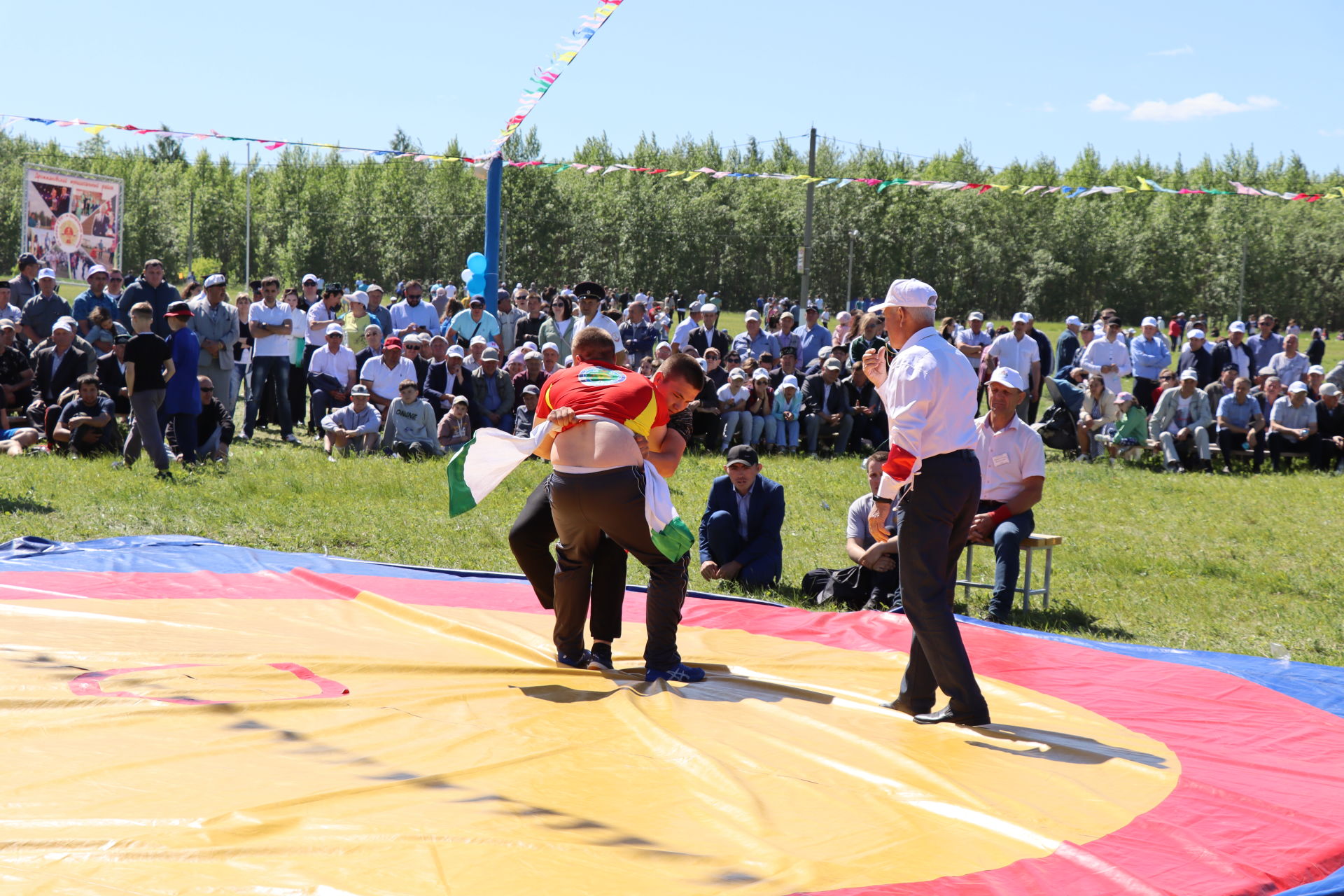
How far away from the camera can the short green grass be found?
7551mm

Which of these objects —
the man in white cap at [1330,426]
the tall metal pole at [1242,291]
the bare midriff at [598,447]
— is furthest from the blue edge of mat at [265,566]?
the tall metal pole at [1242,291]

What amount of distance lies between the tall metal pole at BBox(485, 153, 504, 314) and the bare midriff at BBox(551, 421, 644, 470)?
9.66 m

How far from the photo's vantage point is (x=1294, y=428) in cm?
1456

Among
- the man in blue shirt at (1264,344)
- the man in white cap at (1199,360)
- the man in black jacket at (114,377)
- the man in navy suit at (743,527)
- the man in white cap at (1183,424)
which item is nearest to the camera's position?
the man in navy suit at (743,527)

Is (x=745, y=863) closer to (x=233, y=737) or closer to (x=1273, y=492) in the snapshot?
(x=233, y=737)

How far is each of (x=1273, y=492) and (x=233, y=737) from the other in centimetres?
1190

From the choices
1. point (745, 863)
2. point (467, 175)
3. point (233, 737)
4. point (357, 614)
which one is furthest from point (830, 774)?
point (467, 175)

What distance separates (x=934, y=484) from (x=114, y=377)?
1041cm

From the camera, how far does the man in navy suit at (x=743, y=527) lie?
7688 mm

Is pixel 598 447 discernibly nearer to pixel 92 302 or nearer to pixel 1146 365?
pixel 92 302

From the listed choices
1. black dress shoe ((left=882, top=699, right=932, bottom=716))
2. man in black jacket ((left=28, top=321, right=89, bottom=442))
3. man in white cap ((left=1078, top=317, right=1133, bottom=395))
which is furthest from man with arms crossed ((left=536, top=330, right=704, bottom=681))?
man in white cap ((left=1078, top=317, right=1133, bottom=395))

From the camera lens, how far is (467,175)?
193 ft

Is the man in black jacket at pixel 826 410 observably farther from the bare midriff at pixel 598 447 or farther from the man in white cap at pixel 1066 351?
the bare midriff at pixel 598 447

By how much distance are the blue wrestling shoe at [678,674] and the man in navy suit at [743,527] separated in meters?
2.60
